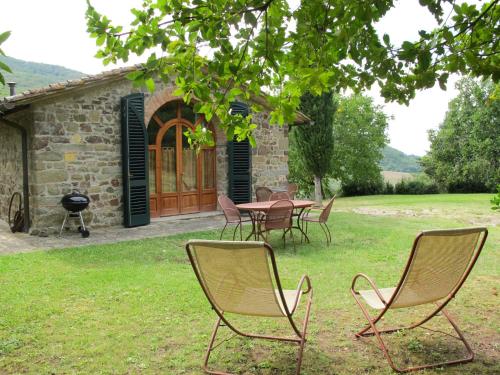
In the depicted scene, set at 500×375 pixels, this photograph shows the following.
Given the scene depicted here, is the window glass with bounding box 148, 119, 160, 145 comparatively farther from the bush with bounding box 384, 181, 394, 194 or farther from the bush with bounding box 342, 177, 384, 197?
the bush with bounding box 384, 181, 394, 194

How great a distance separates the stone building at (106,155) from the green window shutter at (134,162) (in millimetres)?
65

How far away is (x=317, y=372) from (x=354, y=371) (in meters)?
0.24

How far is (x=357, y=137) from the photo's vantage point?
26.7 meters

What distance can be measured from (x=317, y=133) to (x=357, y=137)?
11.9 m

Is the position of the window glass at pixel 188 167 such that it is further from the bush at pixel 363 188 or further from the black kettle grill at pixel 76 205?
the bush at pixel 363 188

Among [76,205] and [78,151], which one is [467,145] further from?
[76,205]

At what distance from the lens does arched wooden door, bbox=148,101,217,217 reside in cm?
Answer: 1018

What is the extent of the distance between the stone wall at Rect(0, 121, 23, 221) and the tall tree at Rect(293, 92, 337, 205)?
940 centimetres

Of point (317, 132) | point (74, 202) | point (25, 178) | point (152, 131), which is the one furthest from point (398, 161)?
point (25, 178)

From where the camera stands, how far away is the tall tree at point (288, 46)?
10.0 ft

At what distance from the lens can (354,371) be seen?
284 centimetres

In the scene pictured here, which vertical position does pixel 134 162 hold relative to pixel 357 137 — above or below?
below

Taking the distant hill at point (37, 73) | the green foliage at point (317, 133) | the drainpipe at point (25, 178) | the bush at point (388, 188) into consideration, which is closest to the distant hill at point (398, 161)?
the bush at point (388, 188)

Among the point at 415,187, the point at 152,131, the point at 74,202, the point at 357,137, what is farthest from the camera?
the point at 357,137
